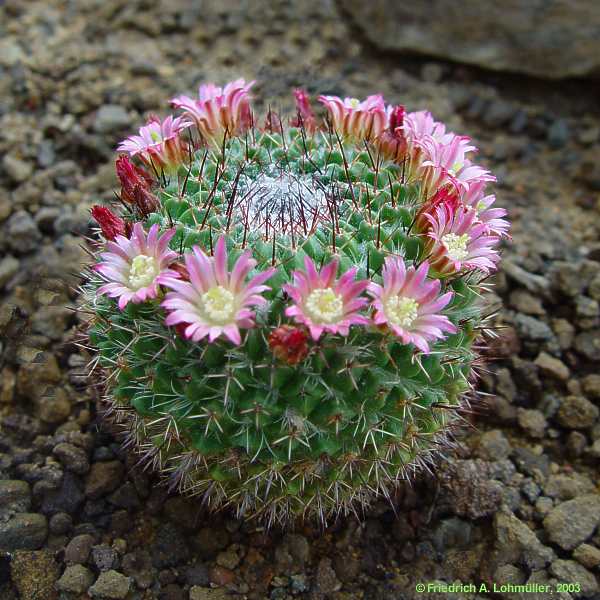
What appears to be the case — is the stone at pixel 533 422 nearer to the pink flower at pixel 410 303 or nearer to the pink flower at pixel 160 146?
the pink flower at pixel 410 303

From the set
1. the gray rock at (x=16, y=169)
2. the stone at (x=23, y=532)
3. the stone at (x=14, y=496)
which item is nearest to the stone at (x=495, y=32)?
the gray rock at (x=16, y=169)

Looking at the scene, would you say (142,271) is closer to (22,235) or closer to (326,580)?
(326,580)

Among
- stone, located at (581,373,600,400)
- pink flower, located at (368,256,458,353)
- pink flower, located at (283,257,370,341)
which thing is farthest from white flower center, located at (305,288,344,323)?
stone, located at (581,373,600,400)

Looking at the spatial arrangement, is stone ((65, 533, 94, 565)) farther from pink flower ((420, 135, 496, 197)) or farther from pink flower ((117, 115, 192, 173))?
pink flower ((420, 135, 496, 197))

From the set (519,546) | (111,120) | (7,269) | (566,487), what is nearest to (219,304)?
(519,546)

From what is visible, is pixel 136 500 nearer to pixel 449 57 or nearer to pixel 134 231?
pixel 134 231
